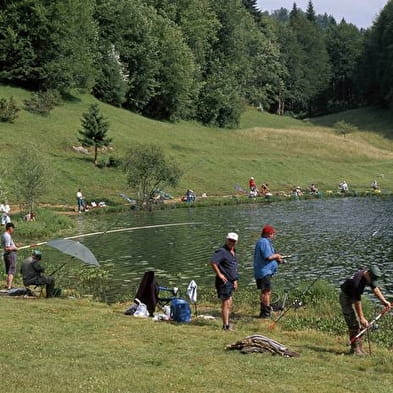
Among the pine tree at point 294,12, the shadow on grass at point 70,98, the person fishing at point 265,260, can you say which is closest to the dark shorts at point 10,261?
the person fishing at point 265,260

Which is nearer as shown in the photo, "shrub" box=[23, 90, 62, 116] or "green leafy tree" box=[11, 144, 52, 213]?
"green leafy tree" box=[11, 144, 52, 213]

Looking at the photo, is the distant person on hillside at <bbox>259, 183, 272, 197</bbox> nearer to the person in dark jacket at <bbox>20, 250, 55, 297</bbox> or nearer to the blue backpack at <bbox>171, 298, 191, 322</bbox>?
the person in dark jacket at <bbox>20, 250, 55, 297</bbox>

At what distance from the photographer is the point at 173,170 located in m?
53.7

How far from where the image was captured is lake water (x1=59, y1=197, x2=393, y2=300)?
82.9 ft

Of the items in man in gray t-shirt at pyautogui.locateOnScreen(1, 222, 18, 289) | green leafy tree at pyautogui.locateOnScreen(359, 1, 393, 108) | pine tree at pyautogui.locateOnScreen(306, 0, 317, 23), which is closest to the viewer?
man in gray t-shirt at pyautogui.locateOnScreen(1, 222, 18, 289)

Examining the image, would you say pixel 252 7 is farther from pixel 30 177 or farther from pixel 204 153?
pixel 30 177

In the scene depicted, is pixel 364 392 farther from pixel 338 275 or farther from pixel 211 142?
pixel 211 142

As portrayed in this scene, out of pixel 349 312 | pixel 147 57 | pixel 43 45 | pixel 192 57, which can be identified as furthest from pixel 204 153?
pixel 349 312

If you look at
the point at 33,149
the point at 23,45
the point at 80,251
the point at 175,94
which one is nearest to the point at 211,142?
the point at 175,94

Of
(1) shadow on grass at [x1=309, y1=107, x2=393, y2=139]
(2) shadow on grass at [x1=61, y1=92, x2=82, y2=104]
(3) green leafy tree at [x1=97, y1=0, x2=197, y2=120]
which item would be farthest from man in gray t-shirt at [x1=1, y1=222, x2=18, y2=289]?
(1) shadow on grass at [x1=309, y1=107, x2=393, y2=139]

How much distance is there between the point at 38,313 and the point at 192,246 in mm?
16371

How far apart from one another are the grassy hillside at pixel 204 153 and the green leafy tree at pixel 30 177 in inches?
231

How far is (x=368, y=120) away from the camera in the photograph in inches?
4823

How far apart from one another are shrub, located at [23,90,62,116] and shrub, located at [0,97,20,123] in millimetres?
5069
